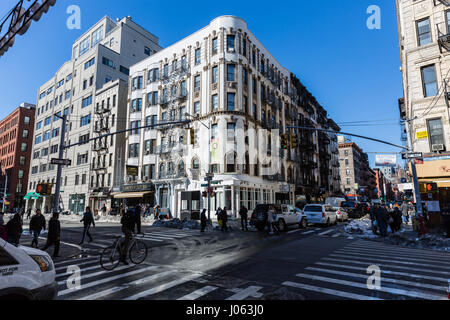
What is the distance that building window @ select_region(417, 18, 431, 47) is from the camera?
2086 cm

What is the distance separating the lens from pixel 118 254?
327 inches

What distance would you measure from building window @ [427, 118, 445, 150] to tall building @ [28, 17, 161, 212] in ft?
125

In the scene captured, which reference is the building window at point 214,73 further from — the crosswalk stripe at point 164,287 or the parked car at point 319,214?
the crosswalk stripe at point 164,287

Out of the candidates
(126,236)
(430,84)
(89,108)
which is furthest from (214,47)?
(126,236)

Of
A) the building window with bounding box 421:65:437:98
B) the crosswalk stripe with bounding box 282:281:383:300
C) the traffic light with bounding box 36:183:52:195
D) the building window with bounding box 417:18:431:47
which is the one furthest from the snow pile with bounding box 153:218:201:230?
the building window with bounding box 417:18:431:47

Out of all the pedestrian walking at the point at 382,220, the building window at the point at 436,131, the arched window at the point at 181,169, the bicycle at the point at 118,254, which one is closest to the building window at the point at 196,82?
the arched window at the point at 181,169

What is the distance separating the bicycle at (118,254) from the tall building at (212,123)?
19.3m

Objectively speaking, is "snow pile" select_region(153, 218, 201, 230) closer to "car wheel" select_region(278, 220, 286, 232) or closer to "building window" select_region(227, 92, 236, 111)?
"car wheel" select_region(278, 220, 286, 232)

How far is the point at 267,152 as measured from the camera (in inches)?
1380

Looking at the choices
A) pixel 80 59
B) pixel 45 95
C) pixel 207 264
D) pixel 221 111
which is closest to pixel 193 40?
pixel 221 111

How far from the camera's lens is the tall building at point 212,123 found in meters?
30.0
